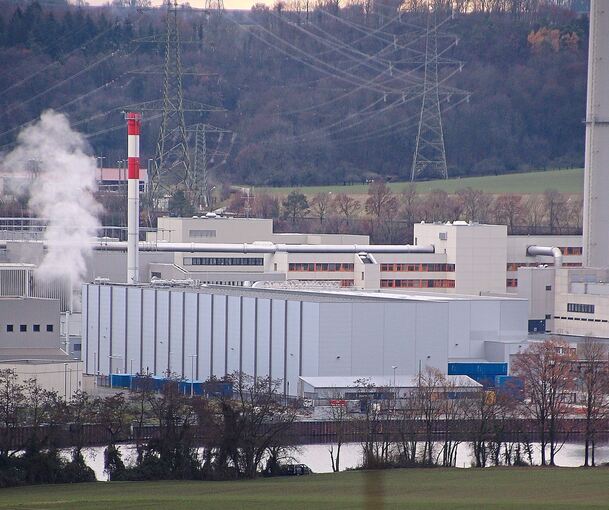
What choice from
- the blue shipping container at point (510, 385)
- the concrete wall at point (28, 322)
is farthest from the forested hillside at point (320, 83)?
the concrete wall at point (28, 322)

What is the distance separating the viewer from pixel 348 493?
1563cm

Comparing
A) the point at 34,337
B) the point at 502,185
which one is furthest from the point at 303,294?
the point at 502,185

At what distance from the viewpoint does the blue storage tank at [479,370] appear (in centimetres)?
2416

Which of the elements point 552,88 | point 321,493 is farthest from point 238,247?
point 552,88

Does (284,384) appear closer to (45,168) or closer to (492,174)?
(45,168)

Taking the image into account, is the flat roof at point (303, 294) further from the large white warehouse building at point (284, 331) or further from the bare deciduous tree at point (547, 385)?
the bare deciduous tree at point (547, 385)

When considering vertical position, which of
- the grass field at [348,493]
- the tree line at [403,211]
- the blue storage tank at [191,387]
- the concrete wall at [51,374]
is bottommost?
the grass field at [348,493]

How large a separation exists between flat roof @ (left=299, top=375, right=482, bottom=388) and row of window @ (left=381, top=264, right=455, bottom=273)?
28.3ft

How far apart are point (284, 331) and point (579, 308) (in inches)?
262

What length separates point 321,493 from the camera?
1570cm

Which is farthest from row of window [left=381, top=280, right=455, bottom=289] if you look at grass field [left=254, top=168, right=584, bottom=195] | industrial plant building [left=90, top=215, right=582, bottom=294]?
grass field [left=254, top=168, right=584, bottom=195]

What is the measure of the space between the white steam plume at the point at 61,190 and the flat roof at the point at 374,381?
25.9 feet

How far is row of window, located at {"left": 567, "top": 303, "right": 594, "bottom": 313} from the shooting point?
2822cm

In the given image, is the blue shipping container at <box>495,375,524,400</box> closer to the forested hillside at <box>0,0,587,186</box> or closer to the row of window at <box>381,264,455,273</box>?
the row of window at <box>381,264,455,273</box>
